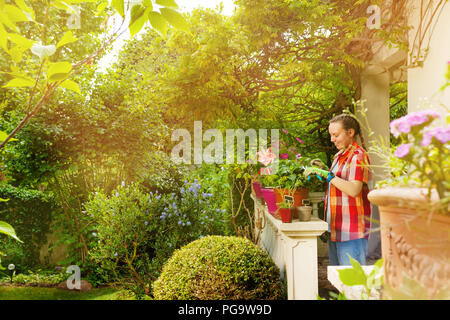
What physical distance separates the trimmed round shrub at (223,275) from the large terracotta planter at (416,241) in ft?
5.19

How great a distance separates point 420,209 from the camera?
0.60 meters

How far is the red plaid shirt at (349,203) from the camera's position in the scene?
2.08 m

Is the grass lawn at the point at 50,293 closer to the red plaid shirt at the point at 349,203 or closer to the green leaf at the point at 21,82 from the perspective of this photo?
the red plaid shirt at the point at 349,203

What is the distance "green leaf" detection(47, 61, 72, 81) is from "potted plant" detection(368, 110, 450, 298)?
63cm

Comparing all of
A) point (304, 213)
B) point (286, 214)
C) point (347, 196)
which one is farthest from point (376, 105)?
point (286, 214)

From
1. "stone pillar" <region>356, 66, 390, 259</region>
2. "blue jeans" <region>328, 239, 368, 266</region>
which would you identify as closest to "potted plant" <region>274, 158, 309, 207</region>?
"blue jeans" <region>328, 239, 368, 266</region>

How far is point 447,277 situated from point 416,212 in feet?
0.42

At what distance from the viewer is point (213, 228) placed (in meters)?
4.09

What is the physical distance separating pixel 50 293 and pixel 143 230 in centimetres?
202

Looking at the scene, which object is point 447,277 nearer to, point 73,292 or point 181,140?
point 73,292

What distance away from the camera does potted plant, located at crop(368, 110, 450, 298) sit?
55 cm

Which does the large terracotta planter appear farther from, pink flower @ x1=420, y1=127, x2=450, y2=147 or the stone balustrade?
the stone balustrade
